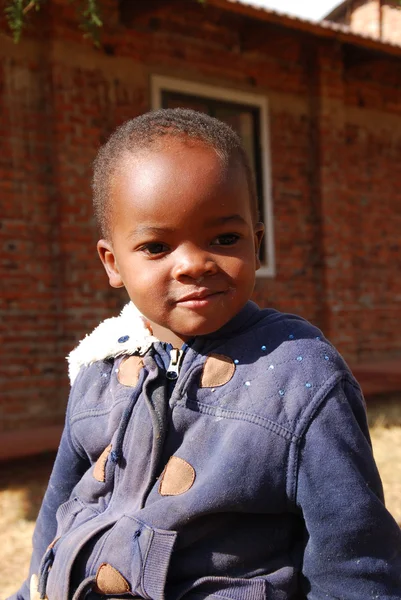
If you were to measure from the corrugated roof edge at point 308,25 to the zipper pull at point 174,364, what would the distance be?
4967 millimetres

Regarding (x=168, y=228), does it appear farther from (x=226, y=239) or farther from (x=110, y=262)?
(x=110, y=262)

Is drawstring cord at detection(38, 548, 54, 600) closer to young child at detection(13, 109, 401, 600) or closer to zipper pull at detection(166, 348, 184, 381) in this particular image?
young child at detection(13, 109, 401, 600)

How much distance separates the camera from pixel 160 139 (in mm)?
1418

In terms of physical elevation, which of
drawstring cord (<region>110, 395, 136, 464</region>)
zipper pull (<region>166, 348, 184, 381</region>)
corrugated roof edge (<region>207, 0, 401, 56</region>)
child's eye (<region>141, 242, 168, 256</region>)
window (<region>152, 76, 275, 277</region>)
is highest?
corrugated roof edge (<region>207, 0, 401, 56</region>)

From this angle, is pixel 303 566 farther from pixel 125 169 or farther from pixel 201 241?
pixel 125 169

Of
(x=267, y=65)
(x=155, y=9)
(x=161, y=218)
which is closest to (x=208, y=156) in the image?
(x=161, y=218)

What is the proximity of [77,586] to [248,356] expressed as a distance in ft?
1.80

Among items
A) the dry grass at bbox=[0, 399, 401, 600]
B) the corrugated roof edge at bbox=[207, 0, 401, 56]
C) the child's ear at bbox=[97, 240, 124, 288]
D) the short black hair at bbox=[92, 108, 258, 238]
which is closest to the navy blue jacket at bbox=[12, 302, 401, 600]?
the child's ear at bbox=[97, 240, 124, 288]

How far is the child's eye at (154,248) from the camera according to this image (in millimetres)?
1390

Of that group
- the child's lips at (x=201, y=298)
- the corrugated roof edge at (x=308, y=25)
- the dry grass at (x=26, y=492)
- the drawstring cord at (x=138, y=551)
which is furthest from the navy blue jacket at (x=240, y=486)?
the corrugated roof edge at (x=308, y=25)

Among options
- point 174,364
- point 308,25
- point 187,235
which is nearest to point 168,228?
point 187,235

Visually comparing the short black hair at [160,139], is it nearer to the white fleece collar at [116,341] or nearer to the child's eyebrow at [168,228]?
the child's eyebrow at [168,228]

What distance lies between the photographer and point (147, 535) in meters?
1.30

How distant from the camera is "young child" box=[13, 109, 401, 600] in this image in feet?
4.21
